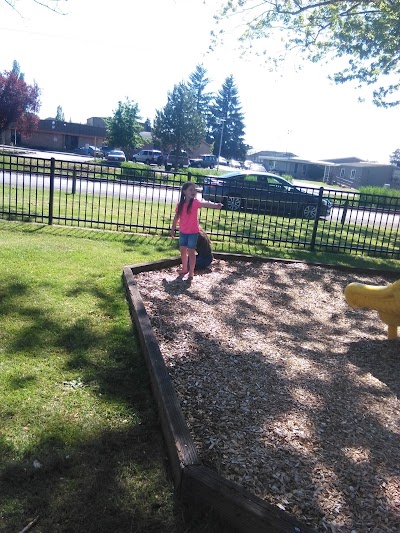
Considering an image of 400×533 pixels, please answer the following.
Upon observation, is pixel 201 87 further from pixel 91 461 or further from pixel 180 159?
pixel 91 461

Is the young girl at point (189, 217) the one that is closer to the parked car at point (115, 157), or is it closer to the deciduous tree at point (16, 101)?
the deciduous tree at point (16, 101)

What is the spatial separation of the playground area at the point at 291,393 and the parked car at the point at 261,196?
4.08 m

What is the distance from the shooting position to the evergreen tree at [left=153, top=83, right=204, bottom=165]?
60.2 metres

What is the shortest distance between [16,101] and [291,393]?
45728mm

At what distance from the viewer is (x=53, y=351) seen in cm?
416

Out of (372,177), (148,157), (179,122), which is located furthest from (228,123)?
(148,157)

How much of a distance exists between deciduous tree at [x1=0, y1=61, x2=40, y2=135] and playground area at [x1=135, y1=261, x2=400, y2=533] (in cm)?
4222

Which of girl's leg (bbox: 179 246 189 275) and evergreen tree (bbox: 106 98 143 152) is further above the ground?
evergreen tree (bbox: 106 98 143 152)

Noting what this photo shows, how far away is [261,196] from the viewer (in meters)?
11.4

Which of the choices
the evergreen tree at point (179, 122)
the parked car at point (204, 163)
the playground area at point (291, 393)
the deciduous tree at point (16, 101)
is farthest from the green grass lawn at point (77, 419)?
the parked car at point (204, 163)

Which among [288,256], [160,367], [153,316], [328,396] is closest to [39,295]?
[153,316]

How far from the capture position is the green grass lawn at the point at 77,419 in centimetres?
247

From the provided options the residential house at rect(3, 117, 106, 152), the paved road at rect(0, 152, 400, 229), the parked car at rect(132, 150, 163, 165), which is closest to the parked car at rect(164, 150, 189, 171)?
the parked car at rect(132, 150, 163, 165)

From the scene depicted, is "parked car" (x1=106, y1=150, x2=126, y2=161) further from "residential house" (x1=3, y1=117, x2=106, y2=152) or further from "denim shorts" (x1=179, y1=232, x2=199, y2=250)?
"denim shorts" (x1=179, y1=232, x2=199, y2=250)
